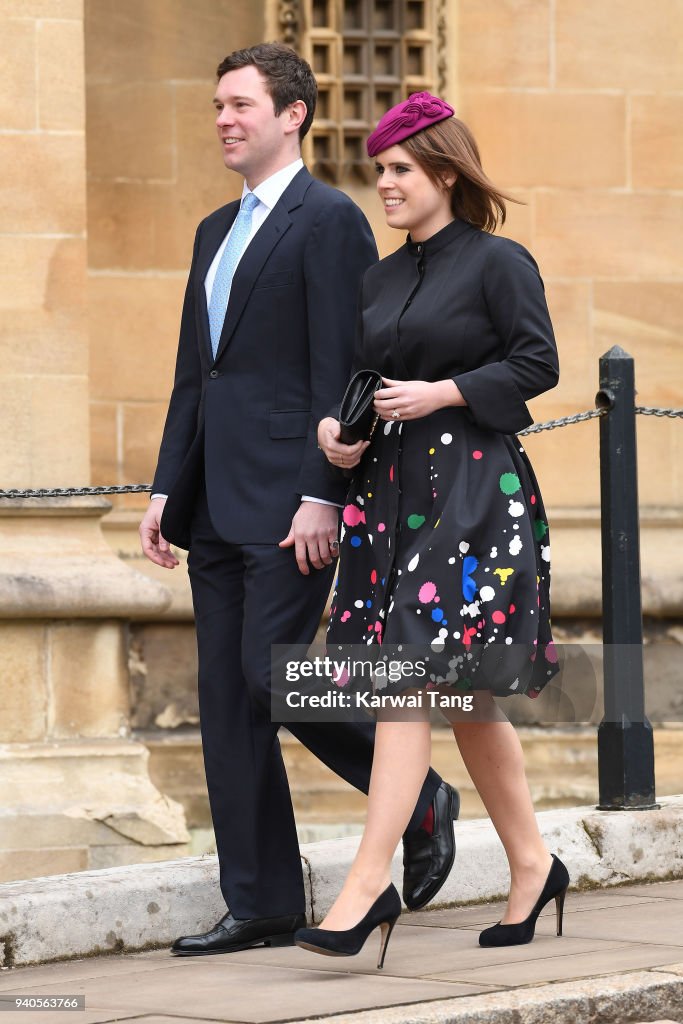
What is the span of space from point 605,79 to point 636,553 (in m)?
3.12

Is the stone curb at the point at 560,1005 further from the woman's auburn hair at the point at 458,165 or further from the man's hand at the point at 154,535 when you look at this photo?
the woman's auburn hair at the point at 458,165

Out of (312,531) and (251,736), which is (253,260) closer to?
(312,531)

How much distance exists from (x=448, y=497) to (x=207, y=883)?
118 cm

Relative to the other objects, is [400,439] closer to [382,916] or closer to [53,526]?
[382,916]

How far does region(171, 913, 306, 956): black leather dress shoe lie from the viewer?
13.9 feet

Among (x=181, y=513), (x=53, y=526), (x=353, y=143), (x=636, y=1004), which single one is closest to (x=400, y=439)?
(x=181, y=513)

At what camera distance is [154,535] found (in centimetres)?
451

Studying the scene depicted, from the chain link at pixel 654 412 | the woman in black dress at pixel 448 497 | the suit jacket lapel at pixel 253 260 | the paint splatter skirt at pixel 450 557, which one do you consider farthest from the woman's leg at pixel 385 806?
the chain link at pixel 654 412

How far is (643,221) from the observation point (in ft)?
26.2

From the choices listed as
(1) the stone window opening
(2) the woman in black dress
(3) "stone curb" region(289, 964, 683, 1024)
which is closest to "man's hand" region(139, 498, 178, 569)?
(2) the woman in black dress

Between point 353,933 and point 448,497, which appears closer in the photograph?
point 353,933

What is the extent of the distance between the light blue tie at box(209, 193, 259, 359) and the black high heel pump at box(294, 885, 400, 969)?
50.1 inches

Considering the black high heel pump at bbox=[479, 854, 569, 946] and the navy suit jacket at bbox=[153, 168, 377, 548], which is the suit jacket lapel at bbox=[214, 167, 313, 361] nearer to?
the navy suit jacket at bbox=[153, 168, 377, 548]

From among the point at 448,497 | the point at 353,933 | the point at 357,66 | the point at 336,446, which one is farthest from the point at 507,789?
the point at 357,66
